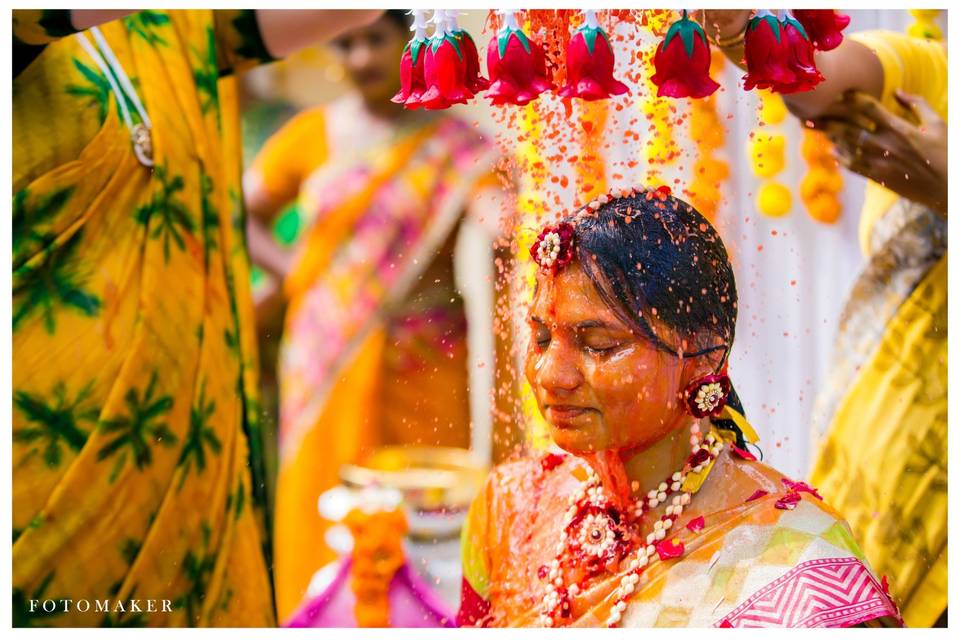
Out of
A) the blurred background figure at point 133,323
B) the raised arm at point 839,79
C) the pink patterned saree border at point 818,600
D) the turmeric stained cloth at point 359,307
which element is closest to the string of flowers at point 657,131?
the raised arm at point 839,79

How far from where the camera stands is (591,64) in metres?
1.65

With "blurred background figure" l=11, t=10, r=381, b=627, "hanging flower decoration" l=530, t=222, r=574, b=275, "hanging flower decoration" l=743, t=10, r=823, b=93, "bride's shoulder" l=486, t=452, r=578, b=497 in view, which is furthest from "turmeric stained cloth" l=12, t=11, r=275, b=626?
"hanging flower decoration" l=743, t=10, r=823, b=93

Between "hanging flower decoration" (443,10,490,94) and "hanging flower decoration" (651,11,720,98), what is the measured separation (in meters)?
0.23

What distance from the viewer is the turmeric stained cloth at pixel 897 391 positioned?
7.65ft

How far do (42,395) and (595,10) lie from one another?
103 cm

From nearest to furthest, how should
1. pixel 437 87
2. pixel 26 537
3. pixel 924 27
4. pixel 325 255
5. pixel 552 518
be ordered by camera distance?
pixel 437 87 → pixel 552 518 → pixel 26 537 → pixel 924 27 → pixel 325 255

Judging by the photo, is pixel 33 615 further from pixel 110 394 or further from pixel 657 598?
pixel 657 598

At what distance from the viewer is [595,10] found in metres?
1.75

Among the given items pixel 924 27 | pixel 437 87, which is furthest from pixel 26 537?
pixel 924 27

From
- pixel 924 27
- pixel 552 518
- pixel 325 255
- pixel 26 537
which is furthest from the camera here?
pixel 325 255

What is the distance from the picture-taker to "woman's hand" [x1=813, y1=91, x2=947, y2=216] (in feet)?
7.32

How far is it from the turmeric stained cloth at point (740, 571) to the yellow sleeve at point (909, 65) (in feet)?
2.85

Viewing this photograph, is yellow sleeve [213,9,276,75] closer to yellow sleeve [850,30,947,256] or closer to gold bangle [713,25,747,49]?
gold bangle [713,25,747,49]

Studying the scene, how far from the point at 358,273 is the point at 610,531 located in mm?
1468
